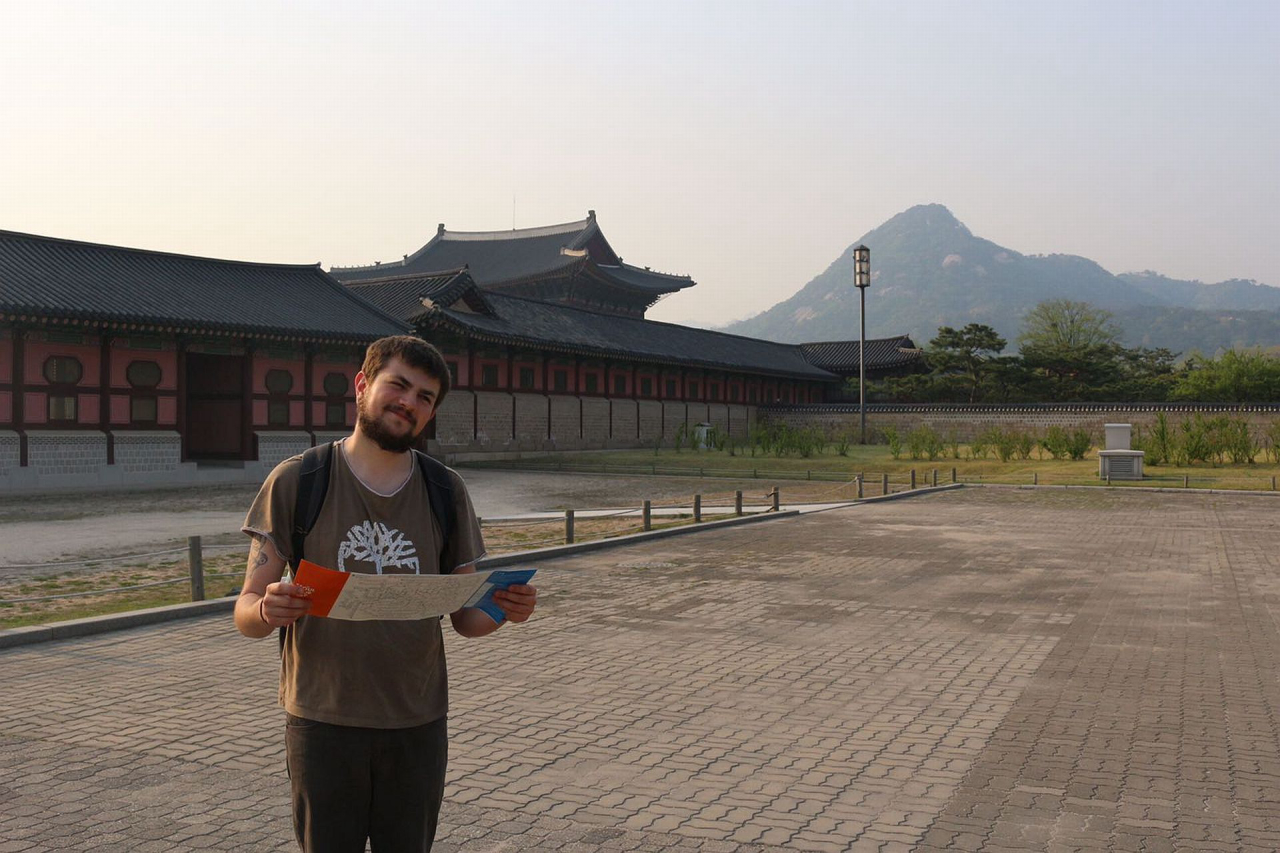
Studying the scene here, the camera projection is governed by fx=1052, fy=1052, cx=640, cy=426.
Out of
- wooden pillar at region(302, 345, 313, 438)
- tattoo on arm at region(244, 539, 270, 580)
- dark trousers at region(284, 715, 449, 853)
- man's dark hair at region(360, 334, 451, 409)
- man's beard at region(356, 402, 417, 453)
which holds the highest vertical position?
wooden pillar at region(302, 345, 313, 438)

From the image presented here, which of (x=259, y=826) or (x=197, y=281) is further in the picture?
(x=197, y=281)

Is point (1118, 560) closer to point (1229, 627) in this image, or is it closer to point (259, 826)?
point (1229, 627)

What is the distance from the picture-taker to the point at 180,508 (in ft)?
71.0

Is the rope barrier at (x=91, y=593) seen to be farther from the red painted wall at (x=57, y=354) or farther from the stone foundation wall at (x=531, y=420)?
the stone foundation wall at (x=531, y=420)

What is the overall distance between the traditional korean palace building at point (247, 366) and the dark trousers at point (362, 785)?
80.1 feet

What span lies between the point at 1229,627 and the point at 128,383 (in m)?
26.1

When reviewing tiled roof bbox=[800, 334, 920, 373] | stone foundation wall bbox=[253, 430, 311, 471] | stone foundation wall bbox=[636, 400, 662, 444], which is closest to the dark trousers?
stone foundation wall bbox=[253, 430, 311, 471]

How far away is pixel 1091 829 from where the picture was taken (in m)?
4.54

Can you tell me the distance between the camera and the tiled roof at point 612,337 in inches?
1553

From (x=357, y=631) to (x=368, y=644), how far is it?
0.05m

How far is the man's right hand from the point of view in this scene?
2596mm

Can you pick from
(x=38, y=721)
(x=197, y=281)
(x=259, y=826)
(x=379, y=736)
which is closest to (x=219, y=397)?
(x=197, y=281)

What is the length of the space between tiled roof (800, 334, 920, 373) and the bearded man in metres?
61.4

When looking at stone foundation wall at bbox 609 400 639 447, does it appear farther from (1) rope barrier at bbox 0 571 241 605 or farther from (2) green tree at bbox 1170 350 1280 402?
(1) rope barrier at bbox 0 571 241 605
